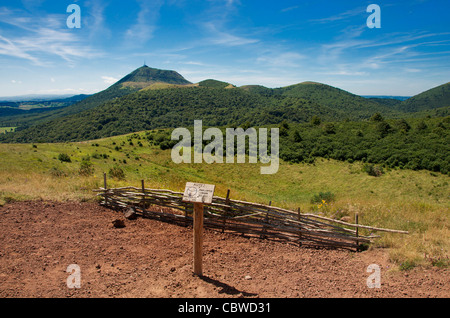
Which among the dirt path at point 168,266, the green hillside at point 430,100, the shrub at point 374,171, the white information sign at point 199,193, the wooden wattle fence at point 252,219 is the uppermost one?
the green hillside at point 430,100

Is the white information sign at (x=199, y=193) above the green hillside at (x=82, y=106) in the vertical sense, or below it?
below

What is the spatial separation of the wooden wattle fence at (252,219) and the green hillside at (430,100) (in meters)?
157

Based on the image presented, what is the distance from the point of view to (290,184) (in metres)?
28.9

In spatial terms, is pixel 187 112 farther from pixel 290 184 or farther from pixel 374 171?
Answer: pixel 374 171

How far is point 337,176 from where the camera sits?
3009 cm

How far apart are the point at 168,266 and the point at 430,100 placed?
180m

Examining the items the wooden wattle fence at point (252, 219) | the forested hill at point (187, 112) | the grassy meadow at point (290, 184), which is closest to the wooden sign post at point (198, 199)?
the wooden wattle fence at point (252, 219)

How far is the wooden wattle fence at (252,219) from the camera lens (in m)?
5.33

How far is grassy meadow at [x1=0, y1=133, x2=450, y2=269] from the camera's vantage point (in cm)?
543

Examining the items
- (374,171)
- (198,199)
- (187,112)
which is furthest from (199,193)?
(187,112)

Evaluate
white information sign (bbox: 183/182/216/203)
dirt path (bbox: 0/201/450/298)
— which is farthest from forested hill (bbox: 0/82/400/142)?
white information sign (bbox: 183/182/216/203)

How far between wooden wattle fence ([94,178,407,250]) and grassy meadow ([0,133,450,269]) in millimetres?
872

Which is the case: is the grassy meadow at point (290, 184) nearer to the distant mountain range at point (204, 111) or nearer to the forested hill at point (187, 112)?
the distant mountain range at point (204, 111)
